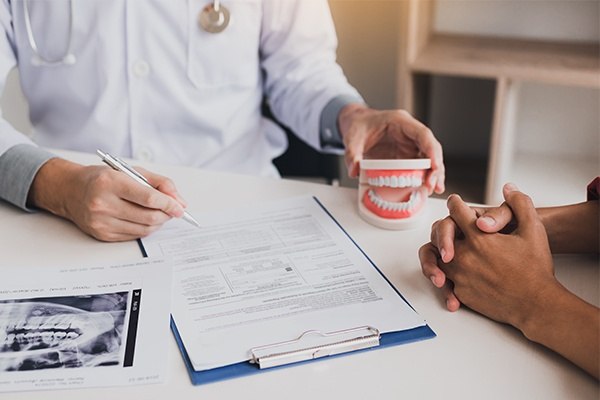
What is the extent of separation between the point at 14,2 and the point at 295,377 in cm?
90

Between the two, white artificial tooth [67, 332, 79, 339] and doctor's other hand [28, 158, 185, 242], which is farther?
doctor's other hand [28, 158, 185, 242]

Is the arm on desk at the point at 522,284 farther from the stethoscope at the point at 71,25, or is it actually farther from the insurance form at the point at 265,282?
the stethoscope at the point at 71,25

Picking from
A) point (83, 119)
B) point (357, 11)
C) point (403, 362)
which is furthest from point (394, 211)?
point (357, 11)

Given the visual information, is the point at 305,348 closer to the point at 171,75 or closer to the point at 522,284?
the point at 522,284

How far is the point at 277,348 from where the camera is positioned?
0.77m

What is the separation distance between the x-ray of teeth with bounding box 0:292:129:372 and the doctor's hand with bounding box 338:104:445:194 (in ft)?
1.49

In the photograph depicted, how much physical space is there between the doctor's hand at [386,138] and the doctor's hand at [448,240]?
155 mm

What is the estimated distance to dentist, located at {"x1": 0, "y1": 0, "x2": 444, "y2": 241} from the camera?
1.29 metres

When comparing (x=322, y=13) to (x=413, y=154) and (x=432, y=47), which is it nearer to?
(x=413, y=154)

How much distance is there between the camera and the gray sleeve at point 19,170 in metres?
1.07

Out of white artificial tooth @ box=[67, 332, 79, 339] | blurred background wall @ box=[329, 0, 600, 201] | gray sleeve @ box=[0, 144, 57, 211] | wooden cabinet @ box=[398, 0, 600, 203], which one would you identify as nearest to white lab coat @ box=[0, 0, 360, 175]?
gray sleeve @ box=[0, 144, 57, 211]

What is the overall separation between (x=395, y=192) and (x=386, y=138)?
18cm

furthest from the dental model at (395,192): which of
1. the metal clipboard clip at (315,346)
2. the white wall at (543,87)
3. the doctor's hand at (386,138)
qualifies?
the white wall at (543,87)

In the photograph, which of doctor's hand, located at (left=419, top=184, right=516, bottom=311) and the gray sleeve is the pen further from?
doctor's hand, located at (left=419, top=184, right=516, bottom=311)
